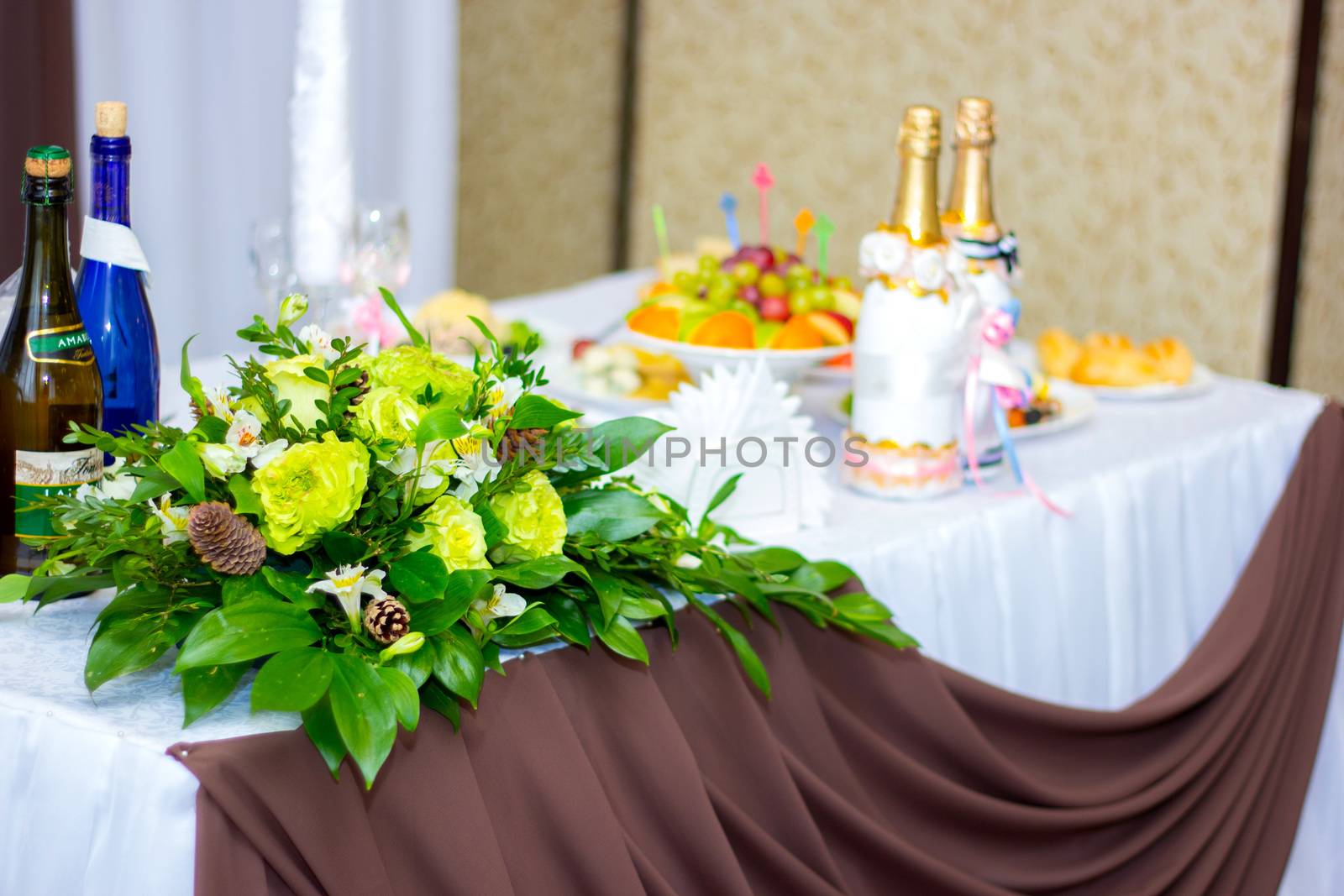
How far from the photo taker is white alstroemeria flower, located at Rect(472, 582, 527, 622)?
867 millimetres

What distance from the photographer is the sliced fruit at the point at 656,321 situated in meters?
1.49

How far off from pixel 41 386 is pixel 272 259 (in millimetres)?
564

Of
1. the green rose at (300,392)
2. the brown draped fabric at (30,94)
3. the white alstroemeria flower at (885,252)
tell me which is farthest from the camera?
the brown draped fabric at (30,94)

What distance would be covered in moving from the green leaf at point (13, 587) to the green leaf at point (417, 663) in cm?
24

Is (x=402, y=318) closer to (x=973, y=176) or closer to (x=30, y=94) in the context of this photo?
(x=973, y=176)

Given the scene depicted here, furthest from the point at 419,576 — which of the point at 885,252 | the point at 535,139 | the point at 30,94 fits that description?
the point at 535,139

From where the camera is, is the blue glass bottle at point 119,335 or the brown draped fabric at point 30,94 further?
the brown draped fabric at point 30,94

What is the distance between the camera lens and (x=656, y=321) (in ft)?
4.93

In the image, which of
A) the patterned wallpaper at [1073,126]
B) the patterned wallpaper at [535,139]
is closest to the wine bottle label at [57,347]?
the patterned wallpaper at [1073,126]

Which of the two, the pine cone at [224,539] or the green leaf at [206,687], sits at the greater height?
the pine cone at [224,539]

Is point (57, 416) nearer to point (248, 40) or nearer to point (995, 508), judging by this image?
point (995, 508)

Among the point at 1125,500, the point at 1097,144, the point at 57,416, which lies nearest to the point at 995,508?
the point at 1125,500

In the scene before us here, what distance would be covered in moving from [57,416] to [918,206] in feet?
2.56

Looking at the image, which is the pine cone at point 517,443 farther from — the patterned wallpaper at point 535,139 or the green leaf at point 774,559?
the patterned wallpaper at point 535,139
